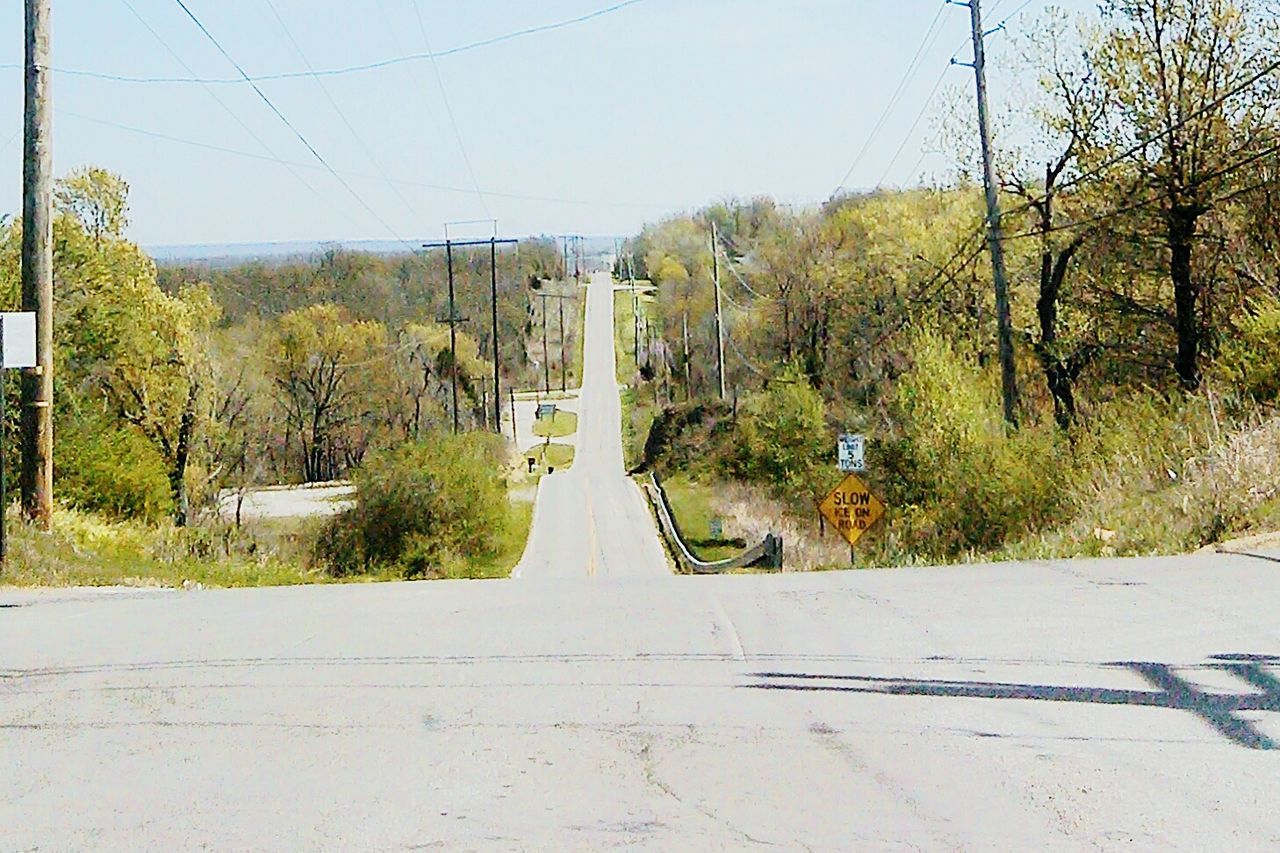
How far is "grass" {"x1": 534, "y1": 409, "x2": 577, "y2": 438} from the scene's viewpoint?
109 m

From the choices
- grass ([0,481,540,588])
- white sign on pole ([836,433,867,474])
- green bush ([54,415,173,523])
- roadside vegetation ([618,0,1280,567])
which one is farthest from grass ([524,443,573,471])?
white sign on pole ([836,433,867,474])

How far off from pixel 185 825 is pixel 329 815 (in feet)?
1.97

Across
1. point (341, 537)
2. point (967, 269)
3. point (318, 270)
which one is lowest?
point (341, 537)

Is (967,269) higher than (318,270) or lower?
lower

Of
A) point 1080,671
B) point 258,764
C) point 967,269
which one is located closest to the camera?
point 258,764

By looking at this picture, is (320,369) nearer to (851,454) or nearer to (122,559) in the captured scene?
(851,454)

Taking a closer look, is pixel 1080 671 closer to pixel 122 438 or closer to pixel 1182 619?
pixel 1182 619

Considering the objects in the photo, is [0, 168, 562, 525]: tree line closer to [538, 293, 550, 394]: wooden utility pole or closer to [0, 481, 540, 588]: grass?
[538, 293, 550, 394]: wooden utility pole

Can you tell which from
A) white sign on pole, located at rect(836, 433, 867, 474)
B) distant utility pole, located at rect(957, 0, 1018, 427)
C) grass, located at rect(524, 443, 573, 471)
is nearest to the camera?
white sign on pole, located at rect(836, 433, 867, 474)

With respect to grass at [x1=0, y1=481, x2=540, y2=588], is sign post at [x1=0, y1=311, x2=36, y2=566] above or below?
above

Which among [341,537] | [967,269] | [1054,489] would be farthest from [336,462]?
[1054,489]

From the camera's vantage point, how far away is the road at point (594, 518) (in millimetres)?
50625

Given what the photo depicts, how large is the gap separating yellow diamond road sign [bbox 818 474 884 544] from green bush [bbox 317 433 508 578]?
80.8 ft

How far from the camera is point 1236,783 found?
6438mm
